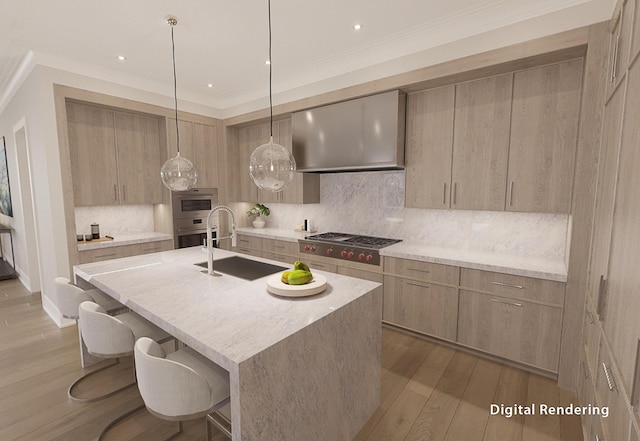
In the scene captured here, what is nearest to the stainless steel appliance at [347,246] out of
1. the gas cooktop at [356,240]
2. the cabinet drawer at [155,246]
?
the gas cooktop at [356,240]

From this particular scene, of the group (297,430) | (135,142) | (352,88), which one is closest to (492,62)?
(352,88)

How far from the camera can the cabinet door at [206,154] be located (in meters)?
4.51

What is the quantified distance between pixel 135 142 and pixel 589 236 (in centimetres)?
491

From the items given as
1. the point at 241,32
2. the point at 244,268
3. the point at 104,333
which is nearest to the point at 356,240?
the point at 244,268

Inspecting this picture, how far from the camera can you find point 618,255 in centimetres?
129

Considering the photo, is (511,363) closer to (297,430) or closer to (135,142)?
(297,430)

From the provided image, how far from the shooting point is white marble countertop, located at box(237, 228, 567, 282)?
235cm

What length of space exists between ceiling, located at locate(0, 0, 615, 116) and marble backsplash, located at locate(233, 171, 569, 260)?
53.0 inches

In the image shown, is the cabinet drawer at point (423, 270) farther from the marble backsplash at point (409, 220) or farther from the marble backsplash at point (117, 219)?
the marble backsplash at point (117, 219)

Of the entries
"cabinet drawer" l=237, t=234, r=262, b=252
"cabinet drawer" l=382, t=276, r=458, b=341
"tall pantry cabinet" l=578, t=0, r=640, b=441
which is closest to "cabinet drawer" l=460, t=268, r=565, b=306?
"cabinet drawer" l=382, t=276, r=458, b=341

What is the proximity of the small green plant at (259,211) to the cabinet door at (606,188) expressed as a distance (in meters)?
3.88

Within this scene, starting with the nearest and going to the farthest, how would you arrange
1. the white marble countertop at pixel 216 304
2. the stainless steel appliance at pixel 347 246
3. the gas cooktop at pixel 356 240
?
the white marble countertop at pixel 216 304
the stainless steel appliance at pixel 347 246
the gas cooktop at pixel 356 240

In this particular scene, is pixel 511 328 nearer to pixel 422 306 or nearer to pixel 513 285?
pixel 513 285

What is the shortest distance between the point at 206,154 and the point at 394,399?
402 cm
